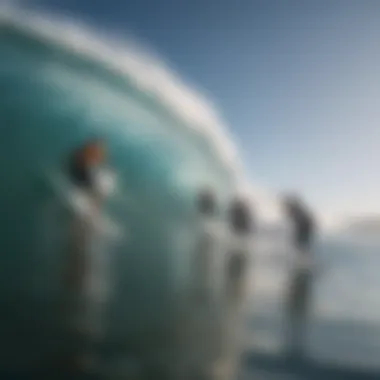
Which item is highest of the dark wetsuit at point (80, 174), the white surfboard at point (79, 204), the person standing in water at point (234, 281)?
the dark wetsuit at point (80, 174)

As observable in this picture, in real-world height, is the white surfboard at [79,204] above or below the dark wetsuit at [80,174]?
below

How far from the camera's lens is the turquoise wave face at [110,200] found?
1.75 metres

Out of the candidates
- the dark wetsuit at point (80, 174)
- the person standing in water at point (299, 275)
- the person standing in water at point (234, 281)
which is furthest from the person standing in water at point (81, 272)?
the person standing in water at point (299, 275)

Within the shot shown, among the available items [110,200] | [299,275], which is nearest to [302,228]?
[299,275]

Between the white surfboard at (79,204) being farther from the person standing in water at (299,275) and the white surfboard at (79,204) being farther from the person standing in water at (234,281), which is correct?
the person standing in water at (299,275)

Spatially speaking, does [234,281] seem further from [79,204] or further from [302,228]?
[79,204]

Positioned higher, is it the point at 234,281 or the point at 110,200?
the point at 110,200

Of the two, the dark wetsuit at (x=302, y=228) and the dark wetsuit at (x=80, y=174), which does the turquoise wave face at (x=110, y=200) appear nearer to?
the dark wetsuit at (x=80, y=174)

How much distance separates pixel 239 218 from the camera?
1.85 m

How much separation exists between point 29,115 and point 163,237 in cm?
46

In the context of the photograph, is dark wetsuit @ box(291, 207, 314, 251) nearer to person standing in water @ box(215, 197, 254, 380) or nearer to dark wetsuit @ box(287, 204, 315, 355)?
dark wetsuit @ box(287, 204, 315, 355)

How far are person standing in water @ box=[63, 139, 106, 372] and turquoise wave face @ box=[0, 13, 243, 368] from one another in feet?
0.10

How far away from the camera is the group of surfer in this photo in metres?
1.79

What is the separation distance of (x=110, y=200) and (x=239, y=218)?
33 centimetres
